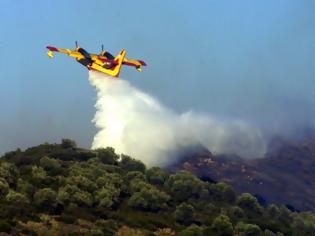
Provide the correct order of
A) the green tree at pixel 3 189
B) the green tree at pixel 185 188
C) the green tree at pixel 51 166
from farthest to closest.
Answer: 1. the green tree at pixel 185 188
2. the green tree at pixel 51 166
3. the green tree at pixel 3 189

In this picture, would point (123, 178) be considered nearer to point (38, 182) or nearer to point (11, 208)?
point (38, 182)

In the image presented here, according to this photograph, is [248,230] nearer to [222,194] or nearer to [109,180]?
Answer: [109,180]

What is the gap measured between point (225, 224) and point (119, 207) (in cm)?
2062

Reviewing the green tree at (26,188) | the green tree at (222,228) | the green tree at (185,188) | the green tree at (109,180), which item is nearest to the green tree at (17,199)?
the green tree at (26,188)

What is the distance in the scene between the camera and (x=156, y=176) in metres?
131

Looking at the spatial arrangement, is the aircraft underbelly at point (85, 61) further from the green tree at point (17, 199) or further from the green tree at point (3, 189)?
the green tree at point (17, 199)

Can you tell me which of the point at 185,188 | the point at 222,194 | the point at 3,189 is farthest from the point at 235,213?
the point at 3,189

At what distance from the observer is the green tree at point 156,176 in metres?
130

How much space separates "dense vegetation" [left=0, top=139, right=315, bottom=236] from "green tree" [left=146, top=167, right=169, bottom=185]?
223 mm

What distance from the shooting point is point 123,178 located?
119m

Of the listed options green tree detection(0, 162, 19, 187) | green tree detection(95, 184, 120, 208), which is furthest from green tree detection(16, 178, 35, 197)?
green tree detection(95, 184, 120, 208)

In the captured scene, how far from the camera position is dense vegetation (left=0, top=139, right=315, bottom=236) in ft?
255

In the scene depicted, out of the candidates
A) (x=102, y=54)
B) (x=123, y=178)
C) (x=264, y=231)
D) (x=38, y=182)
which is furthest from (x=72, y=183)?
(x=102, y=54)

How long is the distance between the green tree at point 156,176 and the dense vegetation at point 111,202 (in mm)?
223
